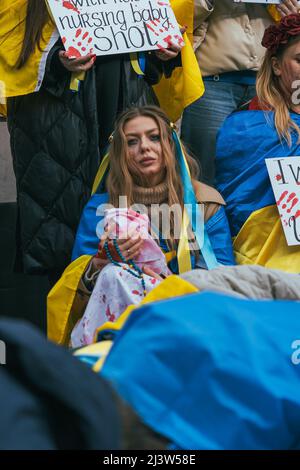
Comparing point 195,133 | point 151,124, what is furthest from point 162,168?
point 195,133

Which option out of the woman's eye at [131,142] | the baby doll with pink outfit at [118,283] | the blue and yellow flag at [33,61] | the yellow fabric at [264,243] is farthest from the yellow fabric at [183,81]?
the baby doll with pink outfit at [118,283]

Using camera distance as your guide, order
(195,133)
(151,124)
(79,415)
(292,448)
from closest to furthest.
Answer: (79,415) < (292,448) < (151,124) < (195,133)

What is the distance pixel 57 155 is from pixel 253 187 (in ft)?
2.97

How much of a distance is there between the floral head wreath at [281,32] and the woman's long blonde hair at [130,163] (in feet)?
2.03

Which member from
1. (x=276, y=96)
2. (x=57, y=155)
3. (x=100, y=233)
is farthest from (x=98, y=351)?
(x=276, y=96)

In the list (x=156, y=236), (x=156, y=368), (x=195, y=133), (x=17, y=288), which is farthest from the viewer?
(x=17, y=288)

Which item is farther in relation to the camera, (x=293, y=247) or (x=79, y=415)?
(x=293, y=247)

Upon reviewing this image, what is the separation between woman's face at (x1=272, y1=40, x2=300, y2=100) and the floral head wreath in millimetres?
50

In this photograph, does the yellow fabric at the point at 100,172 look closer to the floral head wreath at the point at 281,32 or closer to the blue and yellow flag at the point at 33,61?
the blue and yellow flag at the point at 33,61

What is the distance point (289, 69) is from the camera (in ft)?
15.3

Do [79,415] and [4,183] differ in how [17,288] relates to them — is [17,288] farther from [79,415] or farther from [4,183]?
[79,415]

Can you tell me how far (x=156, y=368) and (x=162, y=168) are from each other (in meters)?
2.21

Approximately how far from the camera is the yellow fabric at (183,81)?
4.70 metres
